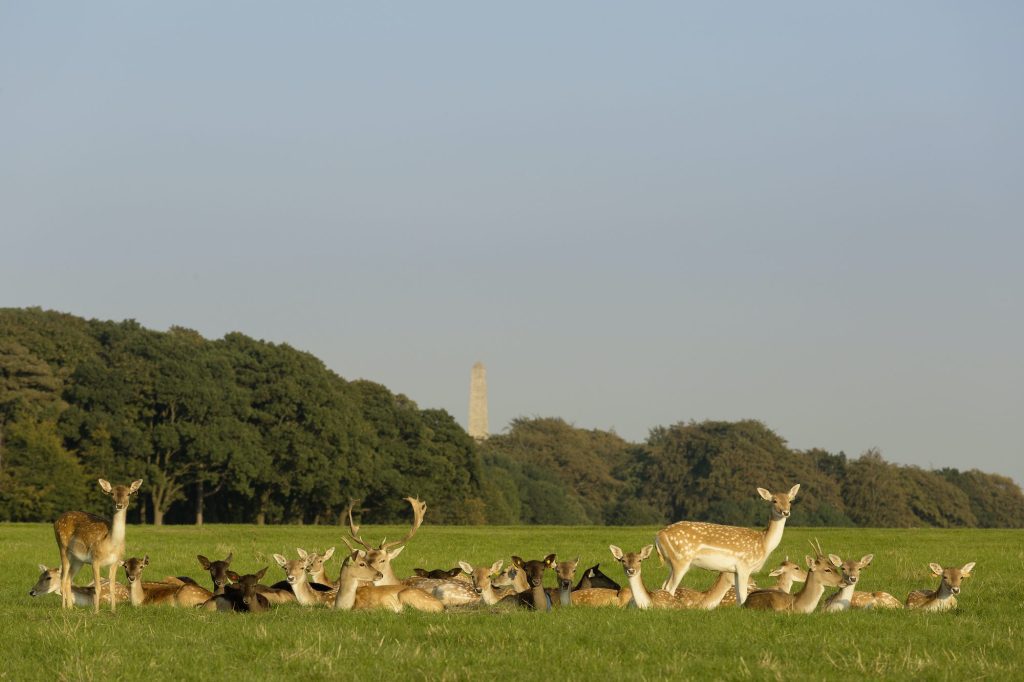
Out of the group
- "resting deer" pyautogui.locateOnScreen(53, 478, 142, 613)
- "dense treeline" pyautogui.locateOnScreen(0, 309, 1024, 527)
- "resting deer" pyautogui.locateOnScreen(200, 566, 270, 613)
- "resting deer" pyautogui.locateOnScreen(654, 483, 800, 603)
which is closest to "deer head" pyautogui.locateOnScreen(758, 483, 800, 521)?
"resting deer" pyautogui.locateOnScreen(654, 483, 800, 603)

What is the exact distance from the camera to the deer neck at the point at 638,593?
15.4m

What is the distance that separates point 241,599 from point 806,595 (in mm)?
6397

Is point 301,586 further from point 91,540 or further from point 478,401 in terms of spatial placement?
point 478,401

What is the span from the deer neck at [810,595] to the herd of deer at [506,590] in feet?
0.04

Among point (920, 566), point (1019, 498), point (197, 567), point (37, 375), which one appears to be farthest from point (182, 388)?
point (1019, 498)

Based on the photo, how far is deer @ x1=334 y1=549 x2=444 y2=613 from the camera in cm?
1555

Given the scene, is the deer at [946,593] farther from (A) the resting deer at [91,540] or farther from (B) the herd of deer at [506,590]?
(A) the resting deer at [91,540]

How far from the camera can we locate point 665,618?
14.1m

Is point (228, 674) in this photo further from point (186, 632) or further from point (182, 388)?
point (182, 388)

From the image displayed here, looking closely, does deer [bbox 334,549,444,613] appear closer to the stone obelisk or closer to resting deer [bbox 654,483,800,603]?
resting deer [bbox 654,483,800,603]

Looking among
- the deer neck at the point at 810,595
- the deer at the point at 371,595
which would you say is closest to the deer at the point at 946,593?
the deer neck at the point at 810,595

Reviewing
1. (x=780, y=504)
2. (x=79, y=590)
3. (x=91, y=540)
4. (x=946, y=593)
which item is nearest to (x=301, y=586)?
(x=91, y=540)

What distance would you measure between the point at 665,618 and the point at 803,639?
1.88 meters

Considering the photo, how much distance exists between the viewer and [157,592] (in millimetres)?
16859
